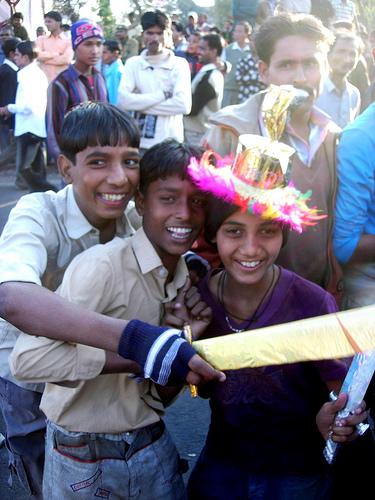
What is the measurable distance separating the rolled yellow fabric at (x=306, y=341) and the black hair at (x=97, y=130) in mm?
991

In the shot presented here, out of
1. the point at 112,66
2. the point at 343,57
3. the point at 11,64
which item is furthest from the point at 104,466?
the point at 11,64

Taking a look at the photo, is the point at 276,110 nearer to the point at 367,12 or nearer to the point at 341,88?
the point at 341,88

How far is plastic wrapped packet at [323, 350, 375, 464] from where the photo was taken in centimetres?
176

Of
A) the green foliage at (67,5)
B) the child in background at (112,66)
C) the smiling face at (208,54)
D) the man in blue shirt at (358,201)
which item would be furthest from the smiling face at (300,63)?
the green foliage at (67,5)

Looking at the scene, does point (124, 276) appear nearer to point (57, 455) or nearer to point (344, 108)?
point (57, 455)

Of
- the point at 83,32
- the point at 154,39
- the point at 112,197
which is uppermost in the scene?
the point at 112,197

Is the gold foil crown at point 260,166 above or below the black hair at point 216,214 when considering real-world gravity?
above

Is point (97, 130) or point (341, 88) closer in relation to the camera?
point (97, 130)

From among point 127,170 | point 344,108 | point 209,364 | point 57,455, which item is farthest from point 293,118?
point 344,108

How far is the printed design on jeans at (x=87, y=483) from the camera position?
2176mm

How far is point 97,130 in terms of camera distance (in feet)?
7.83

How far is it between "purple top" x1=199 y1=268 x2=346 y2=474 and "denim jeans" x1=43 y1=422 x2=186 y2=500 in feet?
0.84

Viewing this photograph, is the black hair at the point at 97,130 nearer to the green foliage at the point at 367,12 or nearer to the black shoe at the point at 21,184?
the black shoe at the point at 21,184

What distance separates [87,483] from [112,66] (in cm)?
937
